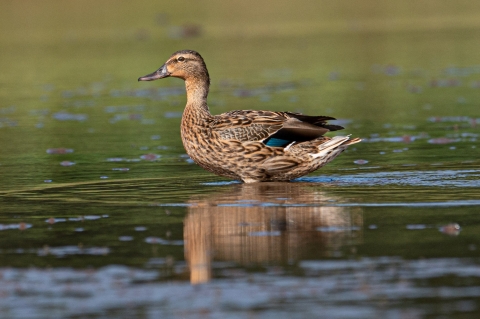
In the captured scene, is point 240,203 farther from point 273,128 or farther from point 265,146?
point 273,128

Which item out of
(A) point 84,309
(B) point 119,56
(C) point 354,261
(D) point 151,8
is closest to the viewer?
(A) point 84,309

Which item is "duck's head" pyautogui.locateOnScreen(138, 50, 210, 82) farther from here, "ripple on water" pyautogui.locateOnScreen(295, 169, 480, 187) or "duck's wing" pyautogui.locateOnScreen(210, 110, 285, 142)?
"ripple on water" pyautogui.locateOnScreen(295, 169, 480, 187)

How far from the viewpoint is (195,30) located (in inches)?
1363

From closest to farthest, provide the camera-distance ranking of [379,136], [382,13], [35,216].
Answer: [35,216] → [379,136] → [382,13]

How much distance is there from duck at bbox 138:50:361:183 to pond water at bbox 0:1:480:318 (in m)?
0.22

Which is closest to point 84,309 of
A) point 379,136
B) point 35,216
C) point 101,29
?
point 35,216

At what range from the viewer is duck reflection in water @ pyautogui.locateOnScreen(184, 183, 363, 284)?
7.42 meters

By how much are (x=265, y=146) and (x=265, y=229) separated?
3.39 meters

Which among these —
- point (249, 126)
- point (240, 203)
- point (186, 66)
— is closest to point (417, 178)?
point (249, 126)

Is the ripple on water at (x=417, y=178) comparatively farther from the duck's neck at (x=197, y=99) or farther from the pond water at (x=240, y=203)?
the duck's neck at (x=197, y=99)

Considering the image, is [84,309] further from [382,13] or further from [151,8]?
[151,8]

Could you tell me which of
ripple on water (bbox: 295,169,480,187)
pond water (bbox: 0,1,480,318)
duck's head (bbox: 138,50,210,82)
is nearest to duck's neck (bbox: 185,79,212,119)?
duck's head (bbox: 138,50,210,82)

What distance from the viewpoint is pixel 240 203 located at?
384 inches

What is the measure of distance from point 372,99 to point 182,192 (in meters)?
10.2
